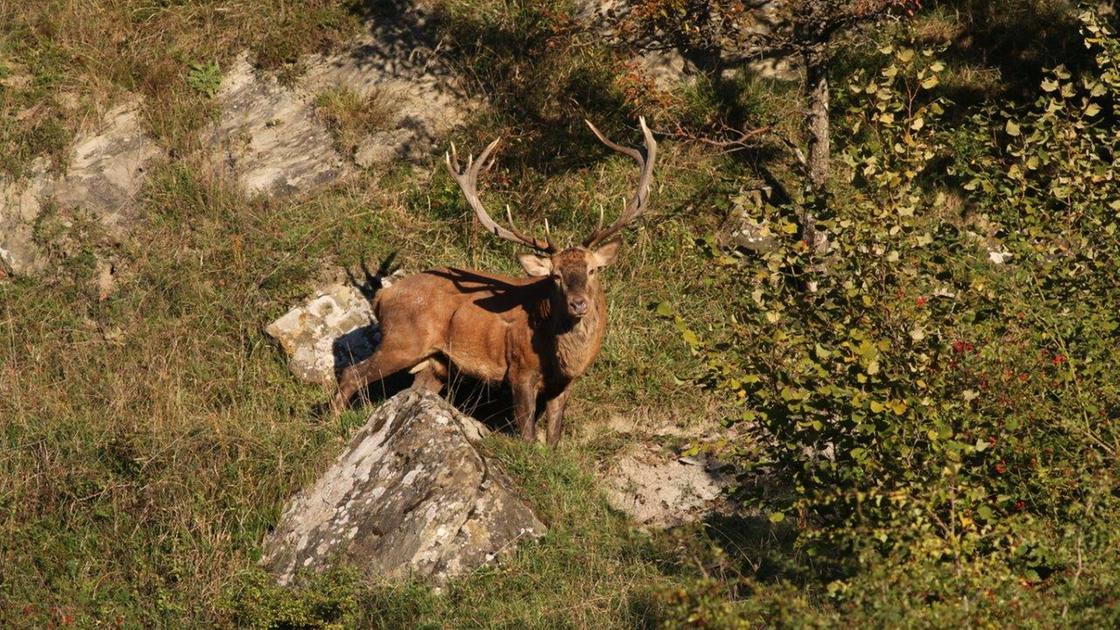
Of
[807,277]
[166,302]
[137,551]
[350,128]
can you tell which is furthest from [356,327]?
[807,277]

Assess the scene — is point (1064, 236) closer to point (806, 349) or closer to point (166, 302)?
point (806, 349)

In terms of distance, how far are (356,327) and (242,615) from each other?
13.3ft

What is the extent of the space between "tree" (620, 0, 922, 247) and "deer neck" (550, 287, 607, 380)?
201 centimetres

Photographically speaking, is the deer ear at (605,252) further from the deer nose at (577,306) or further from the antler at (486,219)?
the deer nose at (577,306)

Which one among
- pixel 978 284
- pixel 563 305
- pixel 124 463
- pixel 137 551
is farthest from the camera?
pixel 563 305

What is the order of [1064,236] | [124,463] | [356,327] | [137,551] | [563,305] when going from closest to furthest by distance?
[1064,236] < [137,551] < [124,463] < [563,305] < [356,327]

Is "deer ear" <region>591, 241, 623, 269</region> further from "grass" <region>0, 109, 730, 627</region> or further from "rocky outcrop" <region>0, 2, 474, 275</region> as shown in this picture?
"rocky outcrop" <region>0, 2, 474, 275</region>

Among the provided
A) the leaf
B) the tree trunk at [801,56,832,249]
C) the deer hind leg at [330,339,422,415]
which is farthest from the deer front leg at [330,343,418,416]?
the leaf

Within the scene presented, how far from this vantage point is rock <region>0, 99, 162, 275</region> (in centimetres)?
1227

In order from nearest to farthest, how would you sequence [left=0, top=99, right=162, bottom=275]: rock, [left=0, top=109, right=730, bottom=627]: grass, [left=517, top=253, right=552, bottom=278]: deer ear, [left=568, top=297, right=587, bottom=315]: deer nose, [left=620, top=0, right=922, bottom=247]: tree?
[left=0, top=109, right=730, bottom=627]: grass → [left=568, top=297, right=587, bottom=315]: deer nose → [left=517, top=253, right=552, bottom=278]: deer ear → [left=620, top=0, right=922, bottom=247]: tree → [left=0, top=99, right=162, bottom=275]: rock

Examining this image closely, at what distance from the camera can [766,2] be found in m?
12.7

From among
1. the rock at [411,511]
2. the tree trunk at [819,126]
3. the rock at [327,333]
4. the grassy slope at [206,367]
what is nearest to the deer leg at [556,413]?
the grassy slope at [206,367]

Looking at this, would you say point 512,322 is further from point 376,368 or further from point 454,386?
point 376,368

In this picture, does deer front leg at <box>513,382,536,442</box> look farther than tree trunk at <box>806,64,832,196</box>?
No
